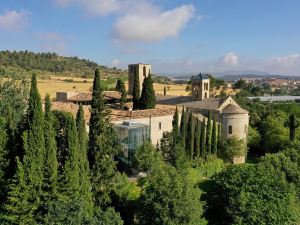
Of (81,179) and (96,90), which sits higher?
(96,90)

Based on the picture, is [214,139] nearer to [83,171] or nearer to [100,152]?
[100,152]

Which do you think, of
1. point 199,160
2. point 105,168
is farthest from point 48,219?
point 199,160

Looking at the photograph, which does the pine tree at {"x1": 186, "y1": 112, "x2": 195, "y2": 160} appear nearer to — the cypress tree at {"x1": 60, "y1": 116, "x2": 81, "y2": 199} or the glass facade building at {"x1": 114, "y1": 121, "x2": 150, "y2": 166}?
the glass facade building at {"x1": 114, "y1": 121, "x2": 150, "y2": 166}

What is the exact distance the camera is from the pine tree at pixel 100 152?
87.2ft

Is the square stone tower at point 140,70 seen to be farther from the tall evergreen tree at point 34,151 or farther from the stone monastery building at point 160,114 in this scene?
the tall evergreen tree at point 34,151

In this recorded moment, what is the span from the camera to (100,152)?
2711cm

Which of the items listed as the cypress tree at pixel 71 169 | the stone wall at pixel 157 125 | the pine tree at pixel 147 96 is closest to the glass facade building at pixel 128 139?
the stone wall at pixel 157 125

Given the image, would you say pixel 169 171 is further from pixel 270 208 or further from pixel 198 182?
pixel 198 182

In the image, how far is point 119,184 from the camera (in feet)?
94.3

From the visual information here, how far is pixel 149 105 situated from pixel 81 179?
25.0 metres

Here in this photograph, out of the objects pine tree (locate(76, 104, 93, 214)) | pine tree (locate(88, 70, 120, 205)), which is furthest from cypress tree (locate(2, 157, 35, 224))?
pine tree (locate(88, 70, 120, 205))

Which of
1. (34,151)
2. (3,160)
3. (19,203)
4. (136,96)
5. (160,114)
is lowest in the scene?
(19,203)

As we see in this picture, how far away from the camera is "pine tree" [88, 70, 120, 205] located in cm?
2658

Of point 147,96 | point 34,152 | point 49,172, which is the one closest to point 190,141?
point 147,96
